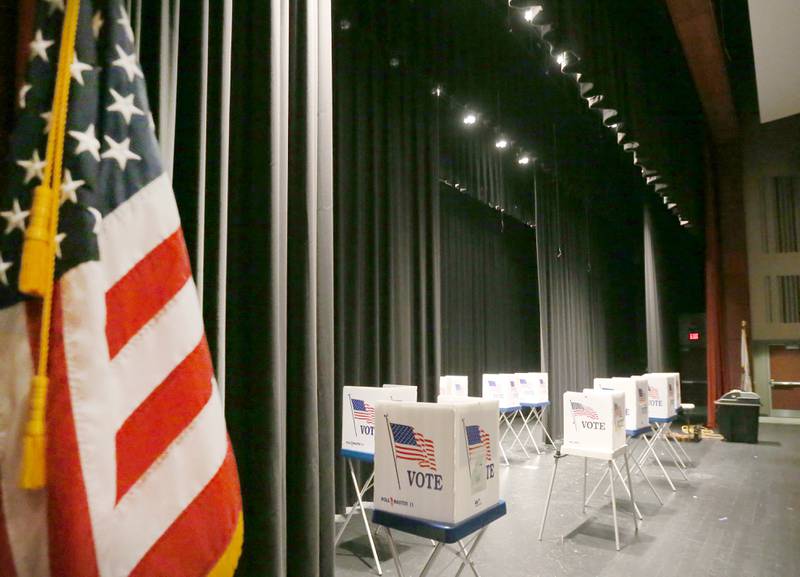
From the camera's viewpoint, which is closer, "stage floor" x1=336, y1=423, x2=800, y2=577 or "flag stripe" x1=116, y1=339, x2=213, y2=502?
"flag stripe" x1=116, y1=339, x2=213, y2=502

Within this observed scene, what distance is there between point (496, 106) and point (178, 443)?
583 cm

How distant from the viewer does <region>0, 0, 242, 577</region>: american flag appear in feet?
3.55

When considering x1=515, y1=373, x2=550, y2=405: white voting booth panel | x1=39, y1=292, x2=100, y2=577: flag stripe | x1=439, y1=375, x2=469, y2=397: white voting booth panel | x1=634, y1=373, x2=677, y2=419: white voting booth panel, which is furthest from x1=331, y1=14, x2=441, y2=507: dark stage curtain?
x1=39, y1=292, x2=100, y2=577: flag stripe

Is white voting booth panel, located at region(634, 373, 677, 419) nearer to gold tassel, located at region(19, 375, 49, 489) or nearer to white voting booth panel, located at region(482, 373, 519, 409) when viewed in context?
white voting booth panel, located at region(482, 373, 519, 409)

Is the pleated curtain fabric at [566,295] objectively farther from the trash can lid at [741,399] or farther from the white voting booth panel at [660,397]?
the white voting booth panel at [660,397]

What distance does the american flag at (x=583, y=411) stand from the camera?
13.6ft

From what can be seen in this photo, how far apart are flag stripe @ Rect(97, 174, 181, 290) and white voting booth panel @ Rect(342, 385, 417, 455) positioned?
2.68 m

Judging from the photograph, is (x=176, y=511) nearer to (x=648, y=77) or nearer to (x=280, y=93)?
(x=280, y=93)

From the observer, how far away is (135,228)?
1259mm

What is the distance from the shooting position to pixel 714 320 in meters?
11.5

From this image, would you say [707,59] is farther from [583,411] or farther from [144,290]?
[144,290]

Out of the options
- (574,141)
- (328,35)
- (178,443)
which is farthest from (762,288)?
(178,443)

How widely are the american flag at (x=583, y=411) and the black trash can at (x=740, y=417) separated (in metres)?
6.47

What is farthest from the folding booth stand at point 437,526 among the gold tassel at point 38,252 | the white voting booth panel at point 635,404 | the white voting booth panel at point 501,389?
the white voting booth panel at point 501,389
